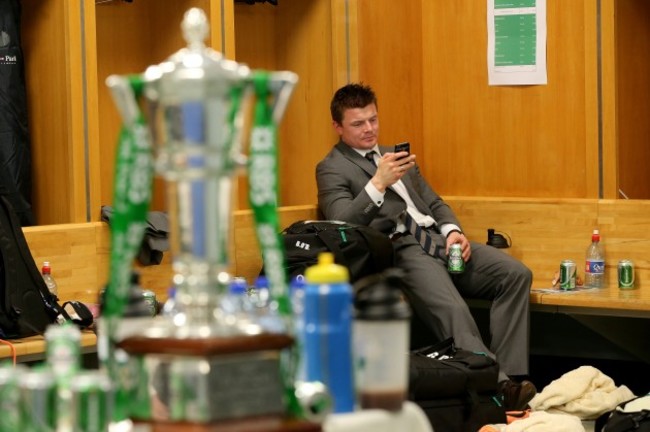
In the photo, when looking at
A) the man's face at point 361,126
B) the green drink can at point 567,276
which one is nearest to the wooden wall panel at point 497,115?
the green drink can at point 567,276

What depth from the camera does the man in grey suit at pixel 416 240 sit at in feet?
17.0

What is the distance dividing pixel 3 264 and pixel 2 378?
245 cm

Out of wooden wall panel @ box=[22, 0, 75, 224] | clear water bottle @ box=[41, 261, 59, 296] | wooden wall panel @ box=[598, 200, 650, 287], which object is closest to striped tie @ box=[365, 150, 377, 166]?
wooden wall panel @ box=[598, 200, 650, 287]

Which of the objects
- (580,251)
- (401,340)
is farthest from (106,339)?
(580,251)

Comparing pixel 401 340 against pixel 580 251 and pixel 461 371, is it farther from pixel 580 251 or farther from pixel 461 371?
pixel 580 251

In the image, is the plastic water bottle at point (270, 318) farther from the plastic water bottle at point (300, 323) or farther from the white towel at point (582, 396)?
the white towel at point (582, 396)

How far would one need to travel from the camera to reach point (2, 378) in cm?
175

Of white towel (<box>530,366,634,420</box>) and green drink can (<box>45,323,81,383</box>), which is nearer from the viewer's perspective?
green drink can (<box>45,323,81,383</box>)

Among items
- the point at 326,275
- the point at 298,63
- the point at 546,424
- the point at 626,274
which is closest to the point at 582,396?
the point at 546,424

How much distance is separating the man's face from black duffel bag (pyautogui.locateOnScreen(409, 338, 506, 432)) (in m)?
1.28

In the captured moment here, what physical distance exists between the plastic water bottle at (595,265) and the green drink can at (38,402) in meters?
3.93

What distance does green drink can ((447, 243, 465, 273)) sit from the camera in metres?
5.36

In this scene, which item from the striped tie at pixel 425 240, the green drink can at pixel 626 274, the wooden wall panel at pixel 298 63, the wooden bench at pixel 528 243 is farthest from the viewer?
the wooden wall panel at pixel 298 63

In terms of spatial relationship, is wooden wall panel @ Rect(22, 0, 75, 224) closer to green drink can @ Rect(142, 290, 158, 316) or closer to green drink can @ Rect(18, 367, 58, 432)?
green drink can @ Rect(142, 290, 158, 316)
